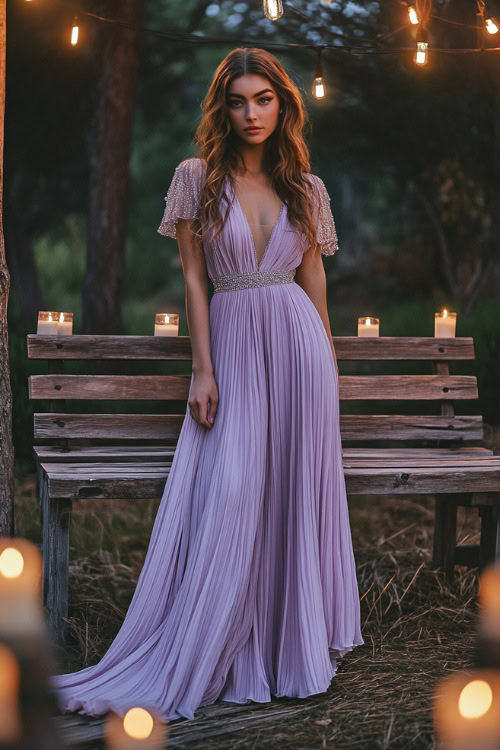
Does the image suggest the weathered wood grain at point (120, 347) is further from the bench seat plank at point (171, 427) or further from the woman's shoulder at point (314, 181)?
the woman's shoulder at point (314, 181)

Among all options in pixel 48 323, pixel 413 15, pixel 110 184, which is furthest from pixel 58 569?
pixel 110 184

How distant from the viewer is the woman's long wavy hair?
3.33 meters

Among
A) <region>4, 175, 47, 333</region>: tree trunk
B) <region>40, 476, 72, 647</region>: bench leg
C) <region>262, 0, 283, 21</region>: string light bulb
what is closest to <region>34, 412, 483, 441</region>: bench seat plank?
<region>40, 476, 72, 647</region>: bench leg

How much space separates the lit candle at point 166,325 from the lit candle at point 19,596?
2.62 m

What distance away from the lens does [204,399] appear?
3248mm

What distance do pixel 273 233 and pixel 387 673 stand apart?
1.64 metres

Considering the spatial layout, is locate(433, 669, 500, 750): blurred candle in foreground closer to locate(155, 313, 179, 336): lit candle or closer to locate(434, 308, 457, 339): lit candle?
locate(155, 313, 179, 336): lit candle

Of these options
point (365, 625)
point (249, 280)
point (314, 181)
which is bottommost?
point (365, 625)

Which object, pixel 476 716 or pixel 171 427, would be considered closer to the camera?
pixel 476 716

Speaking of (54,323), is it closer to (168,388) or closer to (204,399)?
(168,388)

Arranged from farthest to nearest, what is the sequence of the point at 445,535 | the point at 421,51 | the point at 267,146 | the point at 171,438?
the point at 445,535
the point at 171,438
the point at 421,51
the point at 267,146

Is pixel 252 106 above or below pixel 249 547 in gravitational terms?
above

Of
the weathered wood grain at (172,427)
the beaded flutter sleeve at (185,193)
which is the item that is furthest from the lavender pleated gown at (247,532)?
the weathered wood grain at (172,427)

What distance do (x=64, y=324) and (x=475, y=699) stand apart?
322 cm
